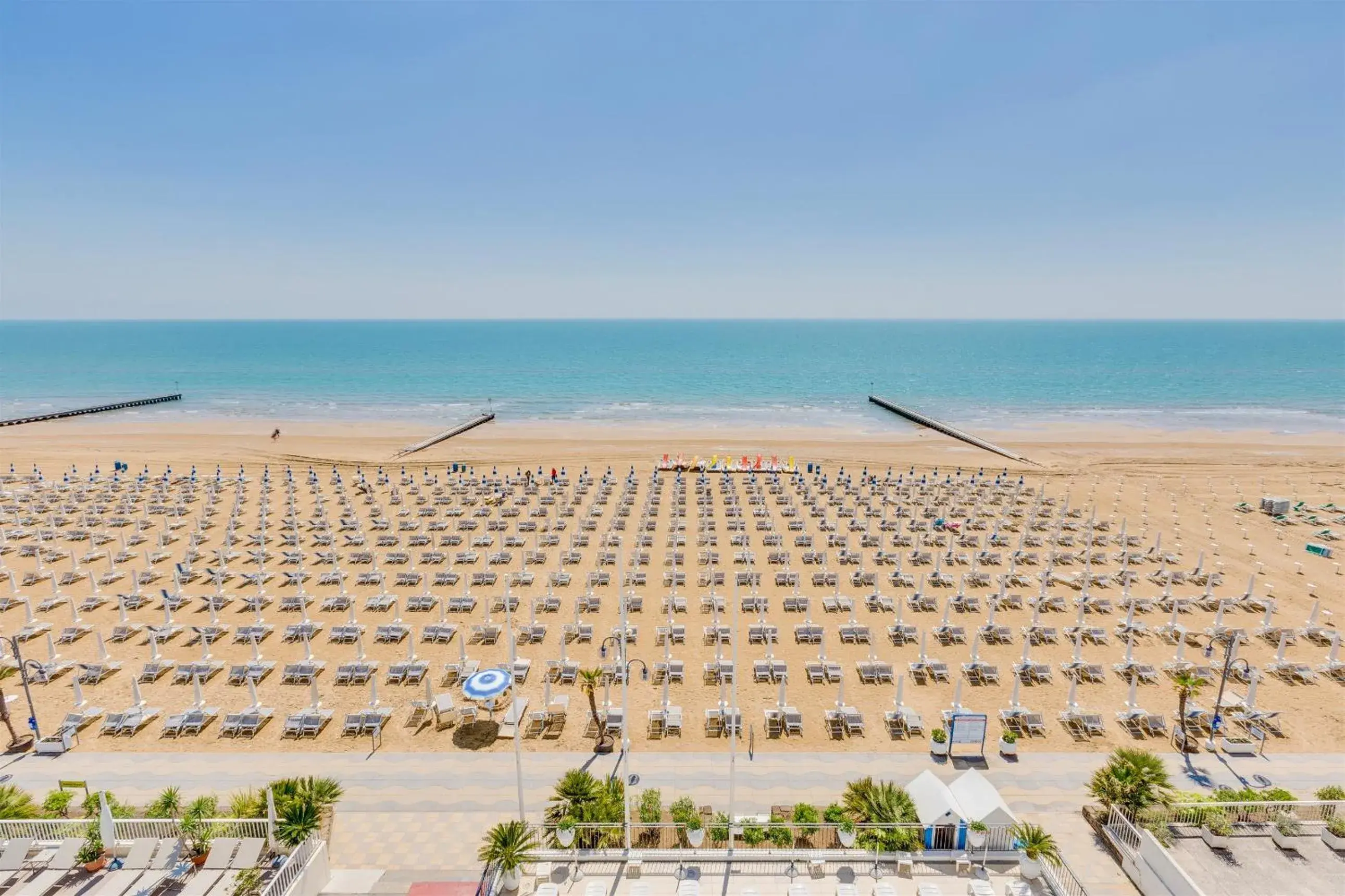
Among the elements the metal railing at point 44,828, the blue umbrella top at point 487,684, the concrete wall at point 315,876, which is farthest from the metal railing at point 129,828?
the blue umbrella top at point 487,684

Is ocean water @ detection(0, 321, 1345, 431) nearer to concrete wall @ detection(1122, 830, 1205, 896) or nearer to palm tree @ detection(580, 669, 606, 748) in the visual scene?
palm tree @ detection(580, 669, 606, 748)

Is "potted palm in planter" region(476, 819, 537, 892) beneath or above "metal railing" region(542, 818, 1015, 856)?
above

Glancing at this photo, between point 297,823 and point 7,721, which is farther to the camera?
point 7,721

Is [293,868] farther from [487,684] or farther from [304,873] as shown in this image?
[487,684]

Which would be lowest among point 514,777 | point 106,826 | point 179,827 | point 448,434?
point 514,777

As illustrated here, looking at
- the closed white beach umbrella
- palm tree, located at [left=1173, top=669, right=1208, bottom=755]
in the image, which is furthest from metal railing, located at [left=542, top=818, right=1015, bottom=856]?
the closed white beach umbrella

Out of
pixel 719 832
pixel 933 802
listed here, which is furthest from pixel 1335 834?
pixel 719 832
